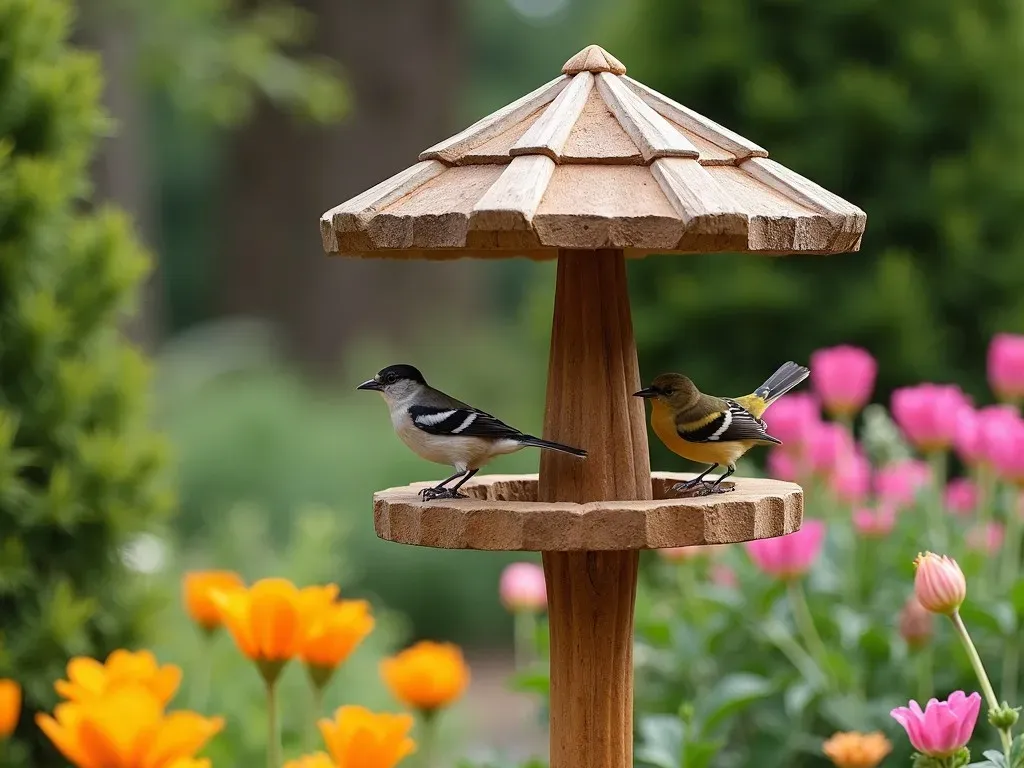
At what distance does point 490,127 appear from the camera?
230 centimetres

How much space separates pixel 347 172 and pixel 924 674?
10.1 metres

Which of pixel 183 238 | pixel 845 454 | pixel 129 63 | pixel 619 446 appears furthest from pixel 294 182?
pixel 619 446

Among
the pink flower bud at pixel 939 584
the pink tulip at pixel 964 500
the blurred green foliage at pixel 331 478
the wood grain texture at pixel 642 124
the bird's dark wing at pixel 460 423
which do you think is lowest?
the blurred green foliage at pixel 331 478

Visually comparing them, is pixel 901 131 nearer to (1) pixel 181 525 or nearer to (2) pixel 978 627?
(2) pixel 978 627

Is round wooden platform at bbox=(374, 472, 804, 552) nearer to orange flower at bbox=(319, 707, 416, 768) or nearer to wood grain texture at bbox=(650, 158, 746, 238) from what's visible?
orange flower at bbox=(319, 707, 416, 768)

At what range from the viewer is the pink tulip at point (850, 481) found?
361cm

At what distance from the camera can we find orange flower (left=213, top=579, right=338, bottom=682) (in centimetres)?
230

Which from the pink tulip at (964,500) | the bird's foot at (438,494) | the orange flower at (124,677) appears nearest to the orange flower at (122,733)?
the orange flower at (124,677)

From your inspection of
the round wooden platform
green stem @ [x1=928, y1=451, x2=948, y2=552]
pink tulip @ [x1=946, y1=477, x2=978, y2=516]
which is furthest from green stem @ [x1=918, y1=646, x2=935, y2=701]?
the round wooden platform

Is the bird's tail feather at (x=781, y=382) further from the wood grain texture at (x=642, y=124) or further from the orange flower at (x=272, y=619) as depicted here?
the orange flower at (x=272, y=619)

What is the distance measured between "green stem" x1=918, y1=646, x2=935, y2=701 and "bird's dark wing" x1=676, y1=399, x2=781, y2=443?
2.68 feet

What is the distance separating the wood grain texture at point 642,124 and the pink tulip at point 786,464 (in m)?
1.65

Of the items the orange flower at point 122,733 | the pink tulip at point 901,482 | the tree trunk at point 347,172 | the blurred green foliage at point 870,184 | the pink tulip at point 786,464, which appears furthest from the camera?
the tree trunk at point 347,172

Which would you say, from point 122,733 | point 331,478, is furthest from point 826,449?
point 331,478
